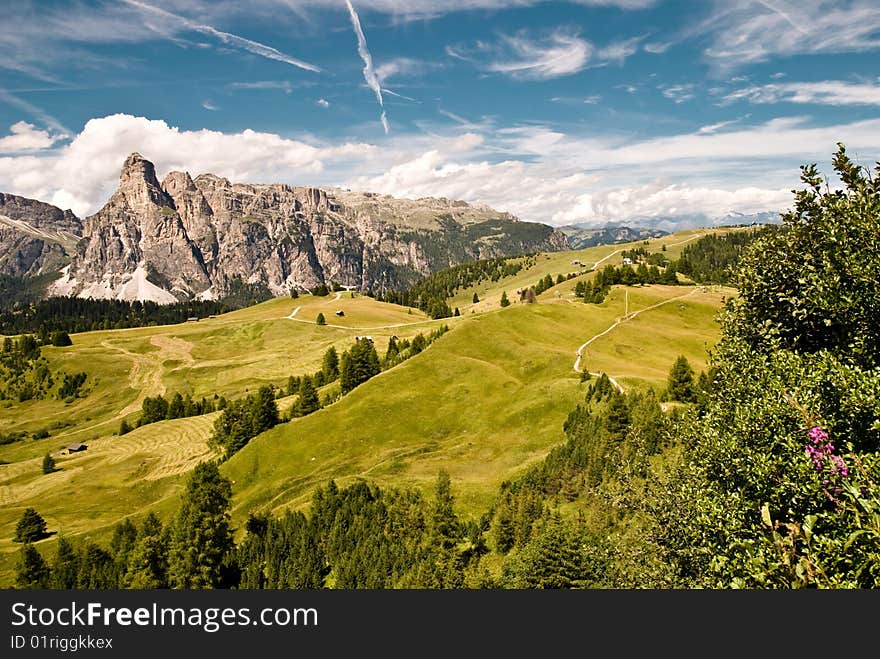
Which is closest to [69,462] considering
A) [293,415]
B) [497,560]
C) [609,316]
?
[293,415]

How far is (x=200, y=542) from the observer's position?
63.1m

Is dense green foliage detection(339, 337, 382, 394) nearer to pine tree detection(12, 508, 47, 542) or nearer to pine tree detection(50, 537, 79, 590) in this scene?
pine tree detection(12, 508, 47, 542)

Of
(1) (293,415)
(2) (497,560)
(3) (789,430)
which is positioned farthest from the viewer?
(1) (293,415)

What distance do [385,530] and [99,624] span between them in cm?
6562

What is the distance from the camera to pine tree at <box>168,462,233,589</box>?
61250mm

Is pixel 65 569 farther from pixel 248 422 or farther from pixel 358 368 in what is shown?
pixel 358 368

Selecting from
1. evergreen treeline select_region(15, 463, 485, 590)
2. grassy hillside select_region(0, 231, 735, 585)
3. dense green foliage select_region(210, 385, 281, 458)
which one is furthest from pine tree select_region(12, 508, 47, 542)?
dense green foliage select_region(210, 385, 281, 458)

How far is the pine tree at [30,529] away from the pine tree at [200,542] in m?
51.0

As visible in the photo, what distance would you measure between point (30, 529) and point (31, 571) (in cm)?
2627

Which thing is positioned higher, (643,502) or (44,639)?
(44,639)

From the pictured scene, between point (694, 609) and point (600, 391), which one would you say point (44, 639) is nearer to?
point (694, 609)

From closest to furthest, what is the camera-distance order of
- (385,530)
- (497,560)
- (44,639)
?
(44,639), (497,560), (385,530)

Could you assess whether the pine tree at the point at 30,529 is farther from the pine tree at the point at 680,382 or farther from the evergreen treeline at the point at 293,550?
the pine tree at the point at 680,382

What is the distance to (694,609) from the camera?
8930 millimetres
